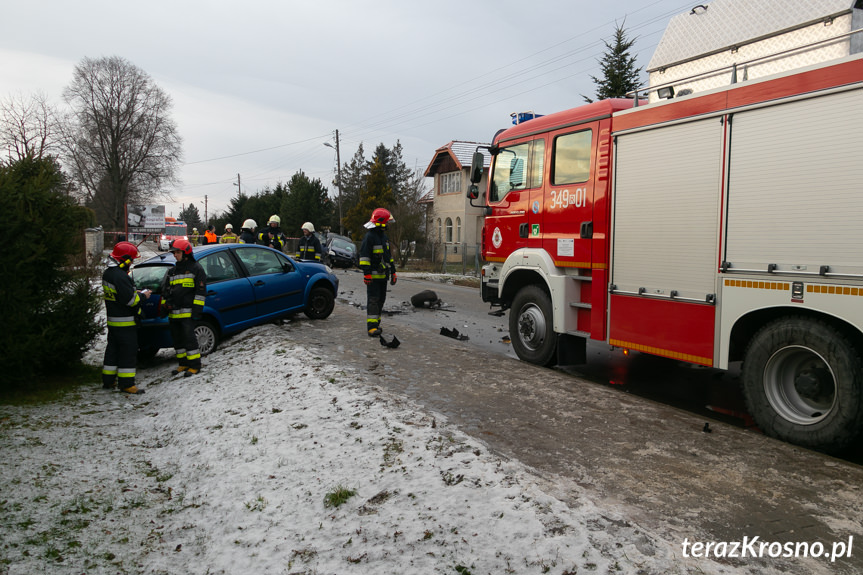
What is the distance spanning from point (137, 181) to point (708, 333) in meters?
58.9

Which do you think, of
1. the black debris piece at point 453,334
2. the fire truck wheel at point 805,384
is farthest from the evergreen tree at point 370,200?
the fire truck wheel at point 805,384

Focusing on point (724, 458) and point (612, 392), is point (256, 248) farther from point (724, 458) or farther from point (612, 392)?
point (724, 458)

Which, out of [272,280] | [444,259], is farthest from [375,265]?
[444,259]

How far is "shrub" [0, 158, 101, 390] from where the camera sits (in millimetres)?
6605

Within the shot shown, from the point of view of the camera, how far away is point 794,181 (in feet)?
15.0

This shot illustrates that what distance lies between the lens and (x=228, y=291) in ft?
29.6

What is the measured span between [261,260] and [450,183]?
3491 cm

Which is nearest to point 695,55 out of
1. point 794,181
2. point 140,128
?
point 794,181

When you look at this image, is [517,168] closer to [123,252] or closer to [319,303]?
[319,303]

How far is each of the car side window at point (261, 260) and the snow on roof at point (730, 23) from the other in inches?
254

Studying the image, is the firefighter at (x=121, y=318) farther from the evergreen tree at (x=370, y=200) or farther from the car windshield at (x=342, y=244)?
the evergreen tree at (x=370, y=200)

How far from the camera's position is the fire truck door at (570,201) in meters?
6.76

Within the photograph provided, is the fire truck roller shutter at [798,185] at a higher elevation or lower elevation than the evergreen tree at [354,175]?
lower

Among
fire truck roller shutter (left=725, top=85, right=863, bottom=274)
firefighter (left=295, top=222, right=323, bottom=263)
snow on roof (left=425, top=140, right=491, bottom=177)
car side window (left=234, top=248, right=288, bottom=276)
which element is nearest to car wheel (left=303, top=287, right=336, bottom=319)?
car side window (left=234, top=248, right=288, bottom=276)
